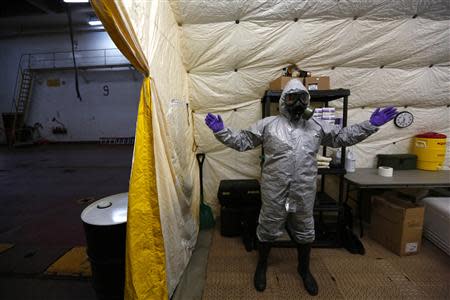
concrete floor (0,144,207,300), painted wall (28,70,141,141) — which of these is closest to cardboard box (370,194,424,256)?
concrete floor (0,144,207,300)

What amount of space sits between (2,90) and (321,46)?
437 inches

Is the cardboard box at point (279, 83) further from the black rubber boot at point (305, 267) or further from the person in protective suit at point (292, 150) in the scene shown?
the black rubber boot at point (305, 267)

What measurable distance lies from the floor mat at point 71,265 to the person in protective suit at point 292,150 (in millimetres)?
1409

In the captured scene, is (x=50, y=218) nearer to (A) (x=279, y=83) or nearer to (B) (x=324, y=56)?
(A) (x=279, y=83)

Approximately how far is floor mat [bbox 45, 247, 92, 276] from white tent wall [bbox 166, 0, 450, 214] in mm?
1457

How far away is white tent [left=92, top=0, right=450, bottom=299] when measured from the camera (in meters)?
1.74

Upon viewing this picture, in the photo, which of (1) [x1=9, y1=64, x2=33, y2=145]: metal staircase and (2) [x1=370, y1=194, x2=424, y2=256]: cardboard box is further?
(1) [x1=9, y1=64, x2=33, y2=145]: metal staircase

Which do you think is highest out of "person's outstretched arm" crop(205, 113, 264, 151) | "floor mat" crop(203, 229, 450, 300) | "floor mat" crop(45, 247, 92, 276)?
"person's outstretched arm" crop(205, 113, 264, 151)

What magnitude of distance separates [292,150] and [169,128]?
2.90 feet

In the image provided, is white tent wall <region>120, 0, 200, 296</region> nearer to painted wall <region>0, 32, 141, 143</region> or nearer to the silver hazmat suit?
the silver hazmat suit

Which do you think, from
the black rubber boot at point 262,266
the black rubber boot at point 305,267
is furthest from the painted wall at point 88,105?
the black rubber boot at point 305,267

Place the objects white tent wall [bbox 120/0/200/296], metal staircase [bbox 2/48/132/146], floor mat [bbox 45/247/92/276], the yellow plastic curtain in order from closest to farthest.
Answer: the yellow plastic curtain → white tent wall [bbox 120/0/200/296] → floor mat [bbox 45/247/92/276] → metal staircase [bbox 2/48/132/146]

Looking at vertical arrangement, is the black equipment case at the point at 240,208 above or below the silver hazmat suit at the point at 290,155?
below

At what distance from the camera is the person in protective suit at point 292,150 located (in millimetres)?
1441
